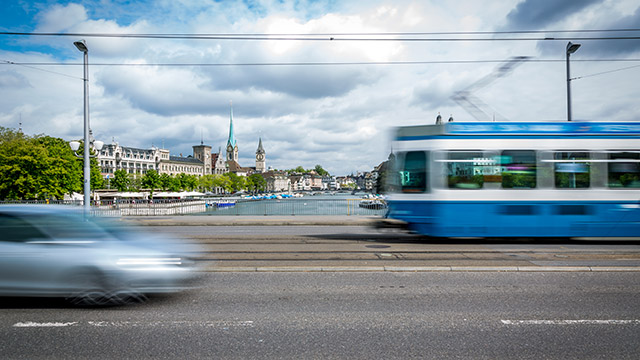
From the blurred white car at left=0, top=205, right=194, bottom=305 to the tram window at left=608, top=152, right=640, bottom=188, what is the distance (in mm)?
11581

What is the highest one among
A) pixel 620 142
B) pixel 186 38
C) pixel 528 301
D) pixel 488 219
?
pixel 186 38

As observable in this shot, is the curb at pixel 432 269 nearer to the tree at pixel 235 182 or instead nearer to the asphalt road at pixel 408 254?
the asphalt road at pixel 408 254

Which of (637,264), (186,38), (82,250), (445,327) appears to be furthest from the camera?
(186,38)

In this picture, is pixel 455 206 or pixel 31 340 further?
pixel 455 206

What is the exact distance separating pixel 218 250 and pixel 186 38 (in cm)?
794

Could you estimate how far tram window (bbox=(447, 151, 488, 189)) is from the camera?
10820 millimetres

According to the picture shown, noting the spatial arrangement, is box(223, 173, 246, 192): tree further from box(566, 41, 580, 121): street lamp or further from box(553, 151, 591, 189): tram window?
box(553, 151, 591, 189): tram window

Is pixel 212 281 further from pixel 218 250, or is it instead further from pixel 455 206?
pixel 455 206

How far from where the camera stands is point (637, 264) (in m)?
8.12

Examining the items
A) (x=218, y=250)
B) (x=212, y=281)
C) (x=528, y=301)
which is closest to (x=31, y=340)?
(x=212, y=281)

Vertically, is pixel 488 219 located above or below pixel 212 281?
above

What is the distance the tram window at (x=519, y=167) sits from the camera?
35.7 feet

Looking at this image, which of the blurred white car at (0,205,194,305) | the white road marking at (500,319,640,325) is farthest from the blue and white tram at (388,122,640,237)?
the blurred white car at (0,205,194,305)

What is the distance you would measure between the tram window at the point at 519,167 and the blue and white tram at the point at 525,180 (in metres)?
0.03
